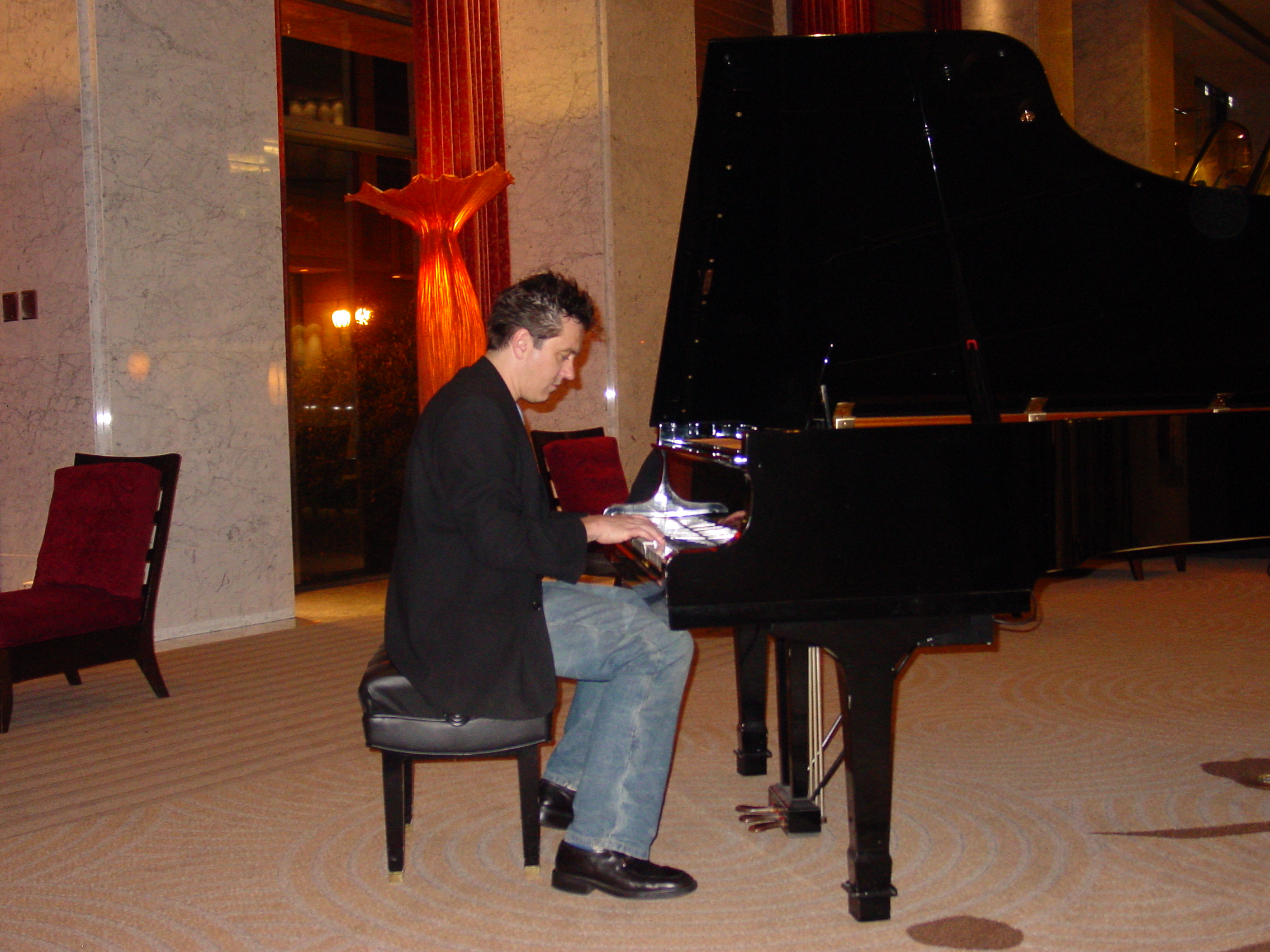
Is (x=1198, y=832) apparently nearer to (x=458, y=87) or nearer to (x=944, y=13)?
(x=458, y=87)

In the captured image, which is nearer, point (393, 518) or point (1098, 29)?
point (393, 518)

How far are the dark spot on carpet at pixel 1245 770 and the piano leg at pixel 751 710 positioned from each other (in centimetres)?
118

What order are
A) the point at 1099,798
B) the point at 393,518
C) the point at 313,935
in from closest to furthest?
the point at 313,935 → the point at 1099,798 → the point at 393,518

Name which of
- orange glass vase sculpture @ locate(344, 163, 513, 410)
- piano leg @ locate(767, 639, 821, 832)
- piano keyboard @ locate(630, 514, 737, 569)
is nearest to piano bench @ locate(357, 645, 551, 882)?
piano keyboard @ locate(630, 514, 737, 569)

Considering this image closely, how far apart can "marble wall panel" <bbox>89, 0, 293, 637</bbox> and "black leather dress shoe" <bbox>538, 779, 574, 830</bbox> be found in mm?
3031

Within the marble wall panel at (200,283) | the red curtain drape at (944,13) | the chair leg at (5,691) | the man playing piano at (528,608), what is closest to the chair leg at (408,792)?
the man playing piano at (528,608)

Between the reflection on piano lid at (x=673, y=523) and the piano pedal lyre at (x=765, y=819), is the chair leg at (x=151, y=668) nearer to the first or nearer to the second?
the reflection on piano lid at (x=673, y=523)

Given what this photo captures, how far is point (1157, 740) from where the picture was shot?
3.46m

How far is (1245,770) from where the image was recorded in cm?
317

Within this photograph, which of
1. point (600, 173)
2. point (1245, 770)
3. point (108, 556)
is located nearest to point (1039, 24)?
point (600, 173)

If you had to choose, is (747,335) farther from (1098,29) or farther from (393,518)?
(1098,29)

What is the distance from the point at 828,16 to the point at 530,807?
24.1ft

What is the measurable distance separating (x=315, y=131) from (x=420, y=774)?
4.44m

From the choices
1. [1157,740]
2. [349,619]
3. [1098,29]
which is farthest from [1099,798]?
[1098,29]
